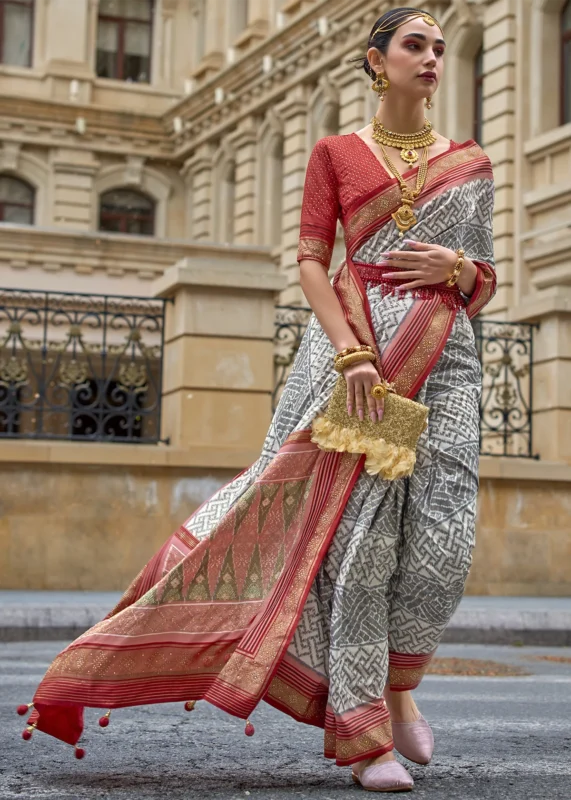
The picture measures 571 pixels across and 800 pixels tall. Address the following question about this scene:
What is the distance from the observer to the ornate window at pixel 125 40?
36.0 meters

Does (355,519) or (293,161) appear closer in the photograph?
(355,519)

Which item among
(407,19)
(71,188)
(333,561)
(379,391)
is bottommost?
(333,561)

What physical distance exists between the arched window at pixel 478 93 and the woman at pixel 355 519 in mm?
18947

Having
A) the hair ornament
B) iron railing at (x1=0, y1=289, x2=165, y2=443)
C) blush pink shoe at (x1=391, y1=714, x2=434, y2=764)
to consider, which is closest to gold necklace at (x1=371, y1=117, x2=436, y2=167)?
the hair ornament

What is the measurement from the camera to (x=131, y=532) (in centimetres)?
1091

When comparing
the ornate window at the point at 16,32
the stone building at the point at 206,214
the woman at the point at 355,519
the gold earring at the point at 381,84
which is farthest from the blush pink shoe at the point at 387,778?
the ornate window at the point at 16,32

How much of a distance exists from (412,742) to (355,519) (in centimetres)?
62

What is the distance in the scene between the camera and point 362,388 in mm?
3828

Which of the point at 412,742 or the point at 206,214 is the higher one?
the point at 206,214

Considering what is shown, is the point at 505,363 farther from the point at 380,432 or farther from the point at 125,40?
the point at 125,40

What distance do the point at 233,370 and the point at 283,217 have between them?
60.1ft

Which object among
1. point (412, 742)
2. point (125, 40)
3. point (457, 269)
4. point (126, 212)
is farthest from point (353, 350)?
point (125, 40)

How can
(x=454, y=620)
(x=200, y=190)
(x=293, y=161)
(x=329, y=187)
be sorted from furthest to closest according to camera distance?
(x=200, y=190), (x=293, y=161), (x=454, y=620), (x=329, y=187)

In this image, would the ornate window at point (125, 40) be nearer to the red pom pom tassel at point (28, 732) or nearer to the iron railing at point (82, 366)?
the iron railing at point (82, 366)
